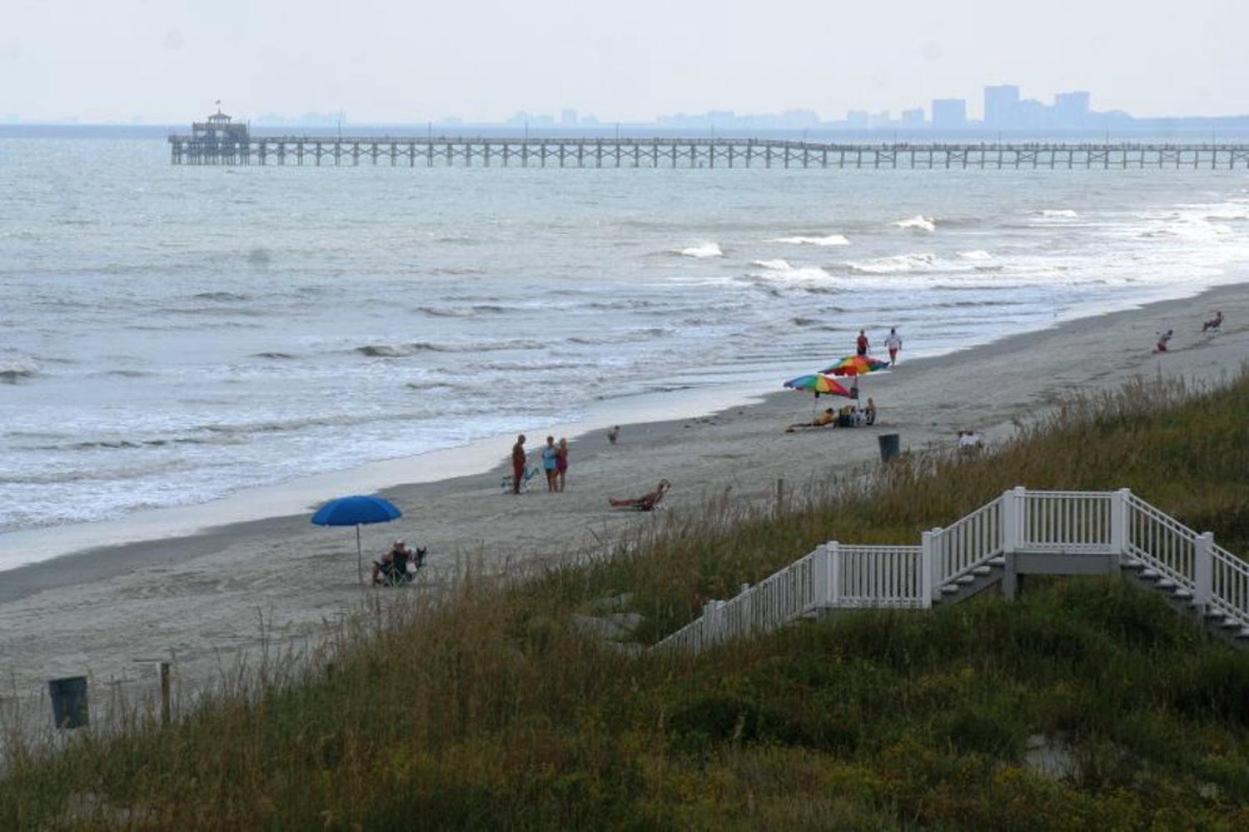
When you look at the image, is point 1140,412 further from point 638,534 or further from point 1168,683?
point 1168,683

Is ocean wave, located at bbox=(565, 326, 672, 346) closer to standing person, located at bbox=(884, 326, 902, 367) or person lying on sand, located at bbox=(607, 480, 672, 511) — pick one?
standing person, located at bbox=(884, 326, 902, 367)

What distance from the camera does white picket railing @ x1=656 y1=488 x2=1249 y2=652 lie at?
53.8ft

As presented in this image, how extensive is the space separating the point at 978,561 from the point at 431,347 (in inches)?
1187

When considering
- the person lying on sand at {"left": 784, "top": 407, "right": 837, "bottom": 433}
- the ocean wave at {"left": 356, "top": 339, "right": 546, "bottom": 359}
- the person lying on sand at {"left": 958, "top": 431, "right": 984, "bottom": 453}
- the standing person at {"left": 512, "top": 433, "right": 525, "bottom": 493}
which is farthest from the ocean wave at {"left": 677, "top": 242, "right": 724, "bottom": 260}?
the person lying on sand at {"left": 958, "top": 431, "right": 984, "bottom": 453}

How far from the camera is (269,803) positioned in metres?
12.3

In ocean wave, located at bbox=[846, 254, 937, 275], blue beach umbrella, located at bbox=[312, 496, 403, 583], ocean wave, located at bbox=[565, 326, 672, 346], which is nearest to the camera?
blue beach umbrella, located at bbox=[312, 496, 403, 583]

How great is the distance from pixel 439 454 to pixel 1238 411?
11.4 m

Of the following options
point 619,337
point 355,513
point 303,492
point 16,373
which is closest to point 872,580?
point 355,513

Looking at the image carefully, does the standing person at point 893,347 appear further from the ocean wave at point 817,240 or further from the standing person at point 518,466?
the ocean wave at point 817,240

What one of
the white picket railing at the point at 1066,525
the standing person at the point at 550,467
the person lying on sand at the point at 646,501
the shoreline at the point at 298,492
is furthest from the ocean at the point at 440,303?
the white picket railing at the point at 1066,525

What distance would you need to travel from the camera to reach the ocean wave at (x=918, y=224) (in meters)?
98.0

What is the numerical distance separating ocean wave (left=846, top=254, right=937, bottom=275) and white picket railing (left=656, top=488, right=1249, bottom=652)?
177 feet

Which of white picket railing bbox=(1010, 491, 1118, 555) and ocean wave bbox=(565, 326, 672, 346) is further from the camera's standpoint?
ocean wave bbox=(565, 326, 672, 346)

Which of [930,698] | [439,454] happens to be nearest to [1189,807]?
[930,698]
